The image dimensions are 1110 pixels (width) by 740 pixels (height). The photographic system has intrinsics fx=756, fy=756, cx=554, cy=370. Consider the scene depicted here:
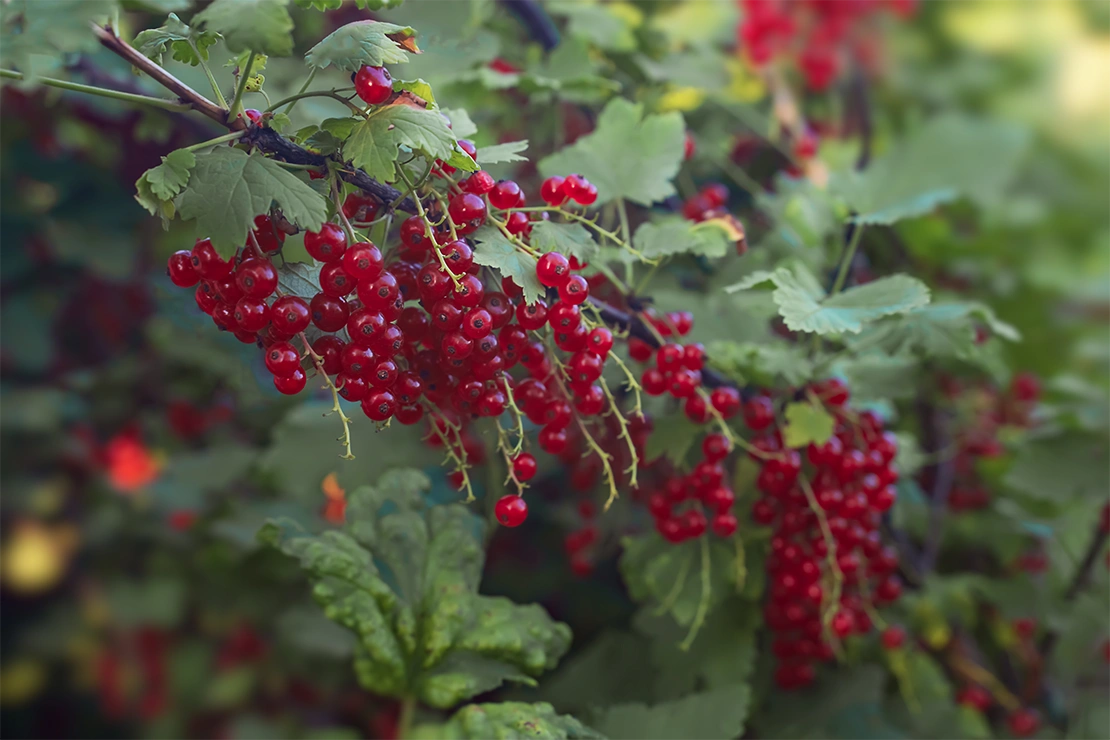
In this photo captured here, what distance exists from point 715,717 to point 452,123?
470 millimetres

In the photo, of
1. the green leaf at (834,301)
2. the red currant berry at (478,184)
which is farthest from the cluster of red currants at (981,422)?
the red currant berry at (478,184)

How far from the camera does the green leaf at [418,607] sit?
55 cm

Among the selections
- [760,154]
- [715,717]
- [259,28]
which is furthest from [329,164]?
[760,154]

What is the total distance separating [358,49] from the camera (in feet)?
1.27

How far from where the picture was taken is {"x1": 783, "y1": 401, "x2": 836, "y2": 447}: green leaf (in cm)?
59

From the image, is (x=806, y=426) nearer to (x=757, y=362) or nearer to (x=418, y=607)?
(x=757, y=362)

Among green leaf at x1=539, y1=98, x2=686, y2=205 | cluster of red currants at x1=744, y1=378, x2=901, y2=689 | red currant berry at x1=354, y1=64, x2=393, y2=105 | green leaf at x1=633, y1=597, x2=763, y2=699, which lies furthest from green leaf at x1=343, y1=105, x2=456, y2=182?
green leaf at x1=633, y1=597, x2=763, y2=699

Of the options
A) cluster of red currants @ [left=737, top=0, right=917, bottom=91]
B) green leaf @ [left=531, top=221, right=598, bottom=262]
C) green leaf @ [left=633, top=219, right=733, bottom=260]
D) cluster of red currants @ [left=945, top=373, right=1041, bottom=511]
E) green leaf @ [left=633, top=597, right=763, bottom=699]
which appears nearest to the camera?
green leaf @ [left=531, top=221, right=598, bottom=262]

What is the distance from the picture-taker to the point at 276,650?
1164 mm

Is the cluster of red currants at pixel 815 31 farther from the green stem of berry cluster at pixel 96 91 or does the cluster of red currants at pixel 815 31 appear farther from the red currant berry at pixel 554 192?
the green stem of berry cluster at pixel 96 91

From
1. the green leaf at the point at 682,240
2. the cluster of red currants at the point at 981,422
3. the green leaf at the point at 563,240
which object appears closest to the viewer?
the green leaf at the point at 563,240

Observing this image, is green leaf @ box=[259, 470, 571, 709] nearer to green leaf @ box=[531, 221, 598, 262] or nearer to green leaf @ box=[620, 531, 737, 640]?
green leaf @ box=[620, 531, 737, 640]

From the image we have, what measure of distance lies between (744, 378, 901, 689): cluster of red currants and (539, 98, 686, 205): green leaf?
8.3 inches

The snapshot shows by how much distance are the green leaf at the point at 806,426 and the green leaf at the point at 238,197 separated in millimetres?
385
